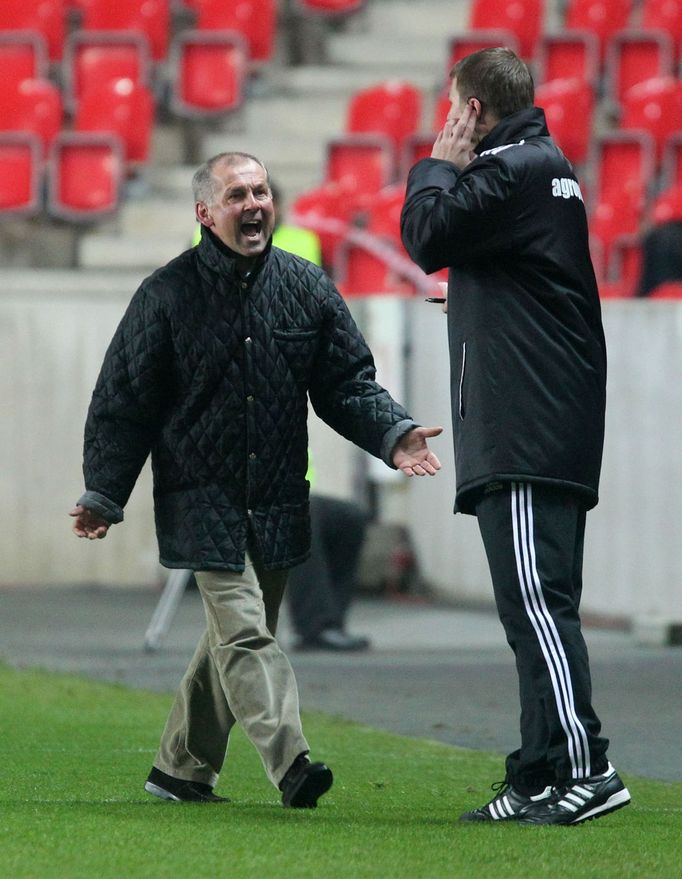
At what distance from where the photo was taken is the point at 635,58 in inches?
642

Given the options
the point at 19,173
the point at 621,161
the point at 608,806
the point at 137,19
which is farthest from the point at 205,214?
the point at 137,19

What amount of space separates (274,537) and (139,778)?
44.6 inches

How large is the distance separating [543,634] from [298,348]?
1136 millimetres

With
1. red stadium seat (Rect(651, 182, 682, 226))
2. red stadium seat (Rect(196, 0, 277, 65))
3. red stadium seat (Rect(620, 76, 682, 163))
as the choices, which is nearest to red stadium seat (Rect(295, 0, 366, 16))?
red stadium seat (Rect(196, 0, 277, 65))

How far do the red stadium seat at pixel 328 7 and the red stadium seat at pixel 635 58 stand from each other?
271 cm

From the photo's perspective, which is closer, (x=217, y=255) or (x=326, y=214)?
(x=217, y=255)

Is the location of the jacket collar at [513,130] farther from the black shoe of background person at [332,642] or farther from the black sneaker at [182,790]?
the black shoe of background person at [332,642]

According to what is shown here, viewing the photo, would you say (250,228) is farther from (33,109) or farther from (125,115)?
(33,109)

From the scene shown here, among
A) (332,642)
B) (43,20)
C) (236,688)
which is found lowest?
(332,642)

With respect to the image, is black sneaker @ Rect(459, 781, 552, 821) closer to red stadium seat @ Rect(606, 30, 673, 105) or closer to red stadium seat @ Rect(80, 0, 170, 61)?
red stadium seat @ Rect(606, 30, 673, 105)

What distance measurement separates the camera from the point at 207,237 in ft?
18.4

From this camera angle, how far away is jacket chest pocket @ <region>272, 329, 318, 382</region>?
562 cm

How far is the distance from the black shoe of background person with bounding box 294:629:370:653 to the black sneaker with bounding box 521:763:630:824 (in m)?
5.22

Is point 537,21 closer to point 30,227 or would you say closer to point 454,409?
point 30,227
